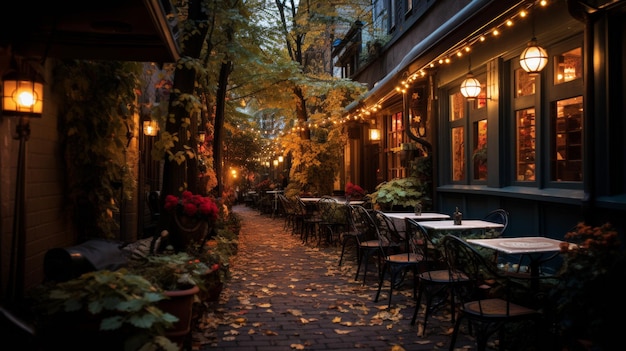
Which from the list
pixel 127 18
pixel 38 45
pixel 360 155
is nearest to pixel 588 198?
pixel 127 18

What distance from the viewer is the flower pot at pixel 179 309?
4262mm

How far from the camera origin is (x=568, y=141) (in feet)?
21.3

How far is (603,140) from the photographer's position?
545 cm

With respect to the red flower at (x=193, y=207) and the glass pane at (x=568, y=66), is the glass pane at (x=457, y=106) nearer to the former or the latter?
the glass pane at (x=568, y=66)

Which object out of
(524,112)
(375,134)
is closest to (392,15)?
(375,134)

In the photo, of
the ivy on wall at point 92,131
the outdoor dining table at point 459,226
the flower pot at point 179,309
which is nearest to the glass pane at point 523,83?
the outdoor dining table at point 459,226

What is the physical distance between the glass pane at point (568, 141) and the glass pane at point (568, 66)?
0.28m

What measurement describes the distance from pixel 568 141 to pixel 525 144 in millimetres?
1072

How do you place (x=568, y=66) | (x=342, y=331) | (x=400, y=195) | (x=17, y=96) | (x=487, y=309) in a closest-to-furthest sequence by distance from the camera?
(x=17, y=96) < (x=487, y=309) < (x=342, y=331) < (x=568, y=66) < (x=400, y=195)

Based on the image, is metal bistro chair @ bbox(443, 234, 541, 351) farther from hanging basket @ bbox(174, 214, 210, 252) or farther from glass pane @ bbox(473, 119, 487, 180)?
glass pane @ bbox(473, 119, 487, 180)

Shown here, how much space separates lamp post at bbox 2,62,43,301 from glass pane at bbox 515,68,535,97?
618cm

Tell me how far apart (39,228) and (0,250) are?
871 millimetres

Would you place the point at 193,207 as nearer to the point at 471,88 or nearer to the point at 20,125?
the point at 20,125

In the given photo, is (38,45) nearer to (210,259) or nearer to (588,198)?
(210,259)
